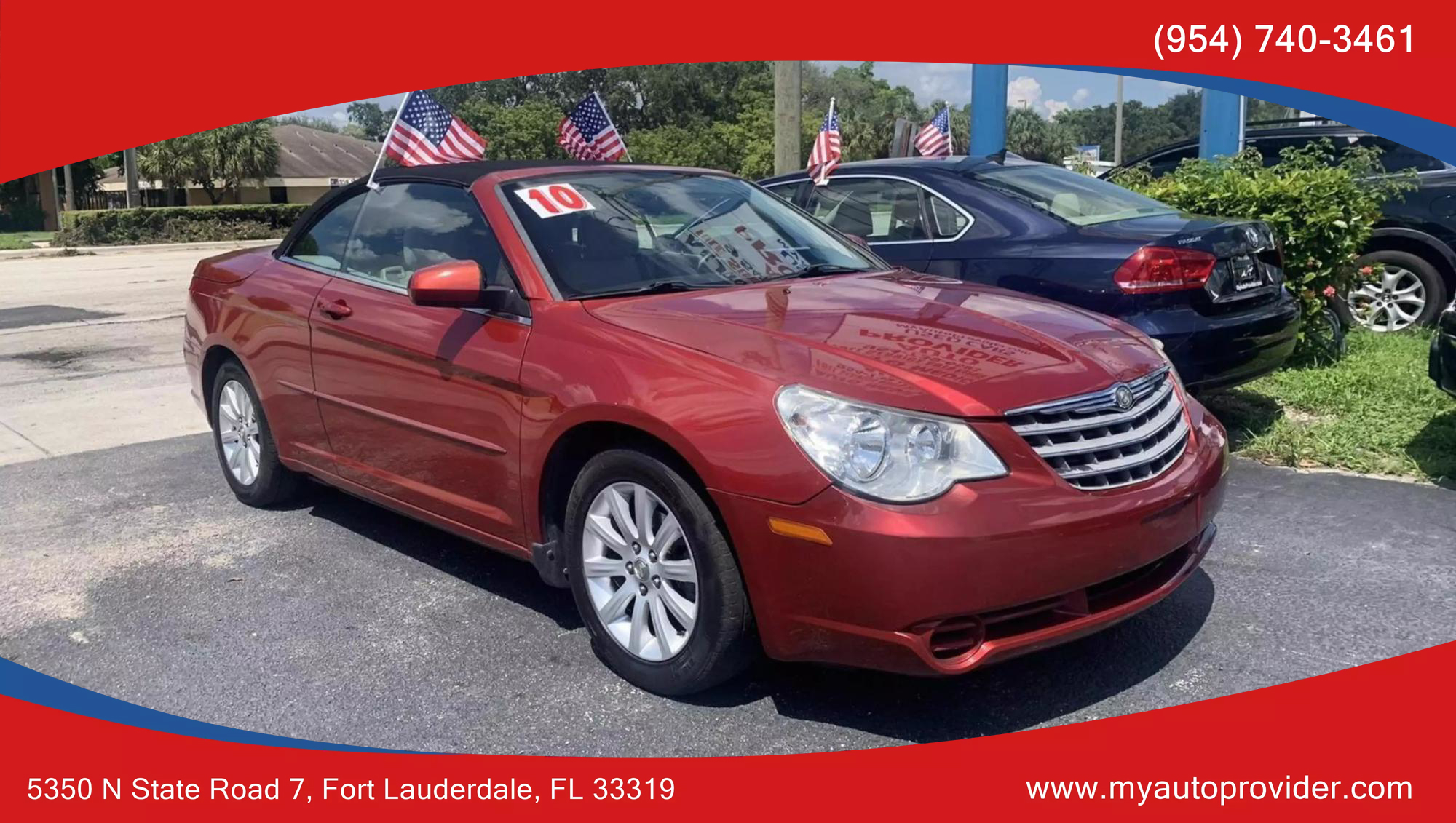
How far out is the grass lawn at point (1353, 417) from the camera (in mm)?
5957

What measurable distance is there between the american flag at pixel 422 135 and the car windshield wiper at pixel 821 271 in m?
2.41

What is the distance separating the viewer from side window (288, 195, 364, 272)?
16.8ft

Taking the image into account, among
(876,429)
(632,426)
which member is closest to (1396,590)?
(876,429)

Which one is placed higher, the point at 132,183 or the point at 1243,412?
the point at 132,183

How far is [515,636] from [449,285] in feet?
3.97

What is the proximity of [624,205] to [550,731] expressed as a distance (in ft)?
6.51

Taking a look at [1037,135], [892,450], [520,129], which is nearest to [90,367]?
[892,450]

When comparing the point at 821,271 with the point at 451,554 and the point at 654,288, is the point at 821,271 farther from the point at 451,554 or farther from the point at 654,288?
the point at 451,554

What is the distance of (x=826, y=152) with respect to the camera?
8.87 metres

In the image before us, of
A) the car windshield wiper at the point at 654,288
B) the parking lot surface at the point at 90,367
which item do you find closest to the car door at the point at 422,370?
the car windshield wiper at the point at 654,288

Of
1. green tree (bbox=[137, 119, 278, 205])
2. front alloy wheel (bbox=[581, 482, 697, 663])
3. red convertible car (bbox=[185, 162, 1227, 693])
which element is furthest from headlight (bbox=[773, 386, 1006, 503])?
green tree (bbox=[137, 119, 278, 205])

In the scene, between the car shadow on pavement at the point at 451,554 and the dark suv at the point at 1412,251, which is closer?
the car shadow on pavement at the point at 451,554

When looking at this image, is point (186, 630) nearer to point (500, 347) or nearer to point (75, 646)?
point (75, 646)

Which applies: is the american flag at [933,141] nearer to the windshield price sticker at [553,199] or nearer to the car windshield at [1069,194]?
the car windshield at [1069,194]
